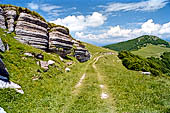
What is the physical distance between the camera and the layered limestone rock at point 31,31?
39.8 metres

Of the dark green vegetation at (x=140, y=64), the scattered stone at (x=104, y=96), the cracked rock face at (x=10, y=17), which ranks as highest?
the cracked rock face at (x=10, y=17)

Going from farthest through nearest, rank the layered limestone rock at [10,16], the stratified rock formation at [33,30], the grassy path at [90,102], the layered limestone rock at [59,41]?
the layered limestone rock at [59,41]
the stratified rock formation at [33,30]
the layered limestone rock at [10,16]
the grassy path at [90,102]

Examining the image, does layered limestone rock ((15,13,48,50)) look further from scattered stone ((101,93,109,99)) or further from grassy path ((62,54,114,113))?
scattered stone ((101,93,109,99))

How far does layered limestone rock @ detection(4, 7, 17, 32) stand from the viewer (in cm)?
3973

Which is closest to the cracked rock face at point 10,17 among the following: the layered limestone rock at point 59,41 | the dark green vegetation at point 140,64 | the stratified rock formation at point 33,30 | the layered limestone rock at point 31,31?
the stratified rock formation at point 33,30

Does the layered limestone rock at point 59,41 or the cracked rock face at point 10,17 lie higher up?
the cracked rock face at point 10,17

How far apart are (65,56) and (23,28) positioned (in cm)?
1953

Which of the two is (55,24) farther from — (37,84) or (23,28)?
(37,84)

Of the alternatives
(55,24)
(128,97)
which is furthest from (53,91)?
(55,24)

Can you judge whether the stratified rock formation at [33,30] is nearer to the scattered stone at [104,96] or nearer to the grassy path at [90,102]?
the grassy path at [90,102]

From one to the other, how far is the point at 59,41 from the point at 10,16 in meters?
17.9

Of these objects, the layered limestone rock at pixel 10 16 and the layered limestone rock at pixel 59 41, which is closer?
the layered limestone rock at pixel 10 16

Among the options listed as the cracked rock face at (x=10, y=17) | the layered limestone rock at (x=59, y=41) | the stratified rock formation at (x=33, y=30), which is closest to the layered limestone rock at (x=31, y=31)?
the stratified rock formation at (x=33, y=30)

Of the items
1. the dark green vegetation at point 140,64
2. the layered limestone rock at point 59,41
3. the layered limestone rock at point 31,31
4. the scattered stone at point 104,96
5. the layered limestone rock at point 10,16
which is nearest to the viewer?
the scattered stone at point 104,96
